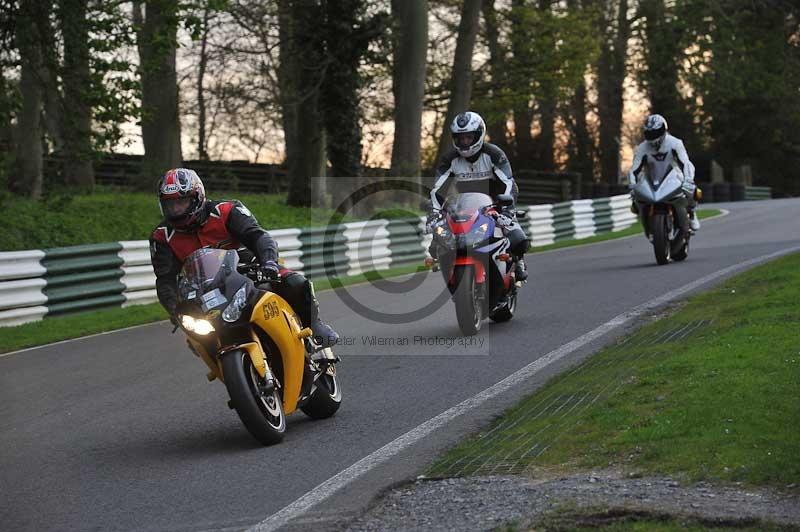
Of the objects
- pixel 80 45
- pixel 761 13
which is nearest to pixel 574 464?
pixel 80 45

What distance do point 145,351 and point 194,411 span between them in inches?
139

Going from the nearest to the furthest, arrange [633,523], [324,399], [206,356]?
[633,523]
[206,356]
[324,399]

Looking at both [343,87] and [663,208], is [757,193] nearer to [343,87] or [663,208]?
[343,87]

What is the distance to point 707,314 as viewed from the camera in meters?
12.1

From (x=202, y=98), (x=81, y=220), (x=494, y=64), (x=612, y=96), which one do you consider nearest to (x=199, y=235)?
(x=81, y=220)

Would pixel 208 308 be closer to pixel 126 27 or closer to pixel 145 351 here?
pixel 145 351

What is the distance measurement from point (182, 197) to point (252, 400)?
1.37 m

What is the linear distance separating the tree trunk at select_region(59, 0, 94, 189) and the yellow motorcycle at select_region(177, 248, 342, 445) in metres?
12.6

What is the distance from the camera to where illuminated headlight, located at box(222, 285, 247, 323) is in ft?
24.9

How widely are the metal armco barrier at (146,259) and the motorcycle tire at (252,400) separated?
824 cm

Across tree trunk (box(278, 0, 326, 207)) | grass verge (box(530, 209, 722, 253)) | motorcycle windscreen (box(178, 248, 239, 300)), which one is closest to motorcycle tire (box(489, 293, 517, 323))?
motorcycle windscreen (box(178, 248, 239, 300))

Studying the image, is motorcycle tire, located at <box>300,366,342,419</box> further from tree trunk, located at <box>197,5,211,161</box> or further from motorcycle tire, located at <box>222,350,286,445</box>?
tree trunk, located at <box>197,5,211,161</box>

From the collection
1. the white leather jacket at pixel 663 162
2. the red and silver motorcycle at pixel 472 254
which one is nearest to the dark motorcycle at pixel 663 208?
the white leather jacket at pixel 663 162

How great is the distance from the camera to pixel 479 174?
13016mm
